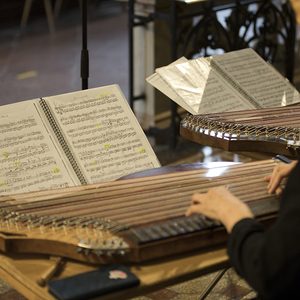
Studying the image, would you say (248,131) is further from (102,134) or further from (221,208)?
(221,208)

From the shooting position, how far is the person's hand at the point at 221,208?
111cm

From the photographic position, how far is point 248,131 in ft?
6.44

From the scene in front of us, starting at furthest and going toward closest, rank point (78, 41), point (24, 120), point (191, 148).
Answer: point (78, 41) < point (191, 148) < point (24, 120)

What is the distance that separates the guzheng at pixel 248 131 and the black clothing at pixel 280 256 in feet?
3.14

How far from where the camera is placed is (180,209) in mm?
1252

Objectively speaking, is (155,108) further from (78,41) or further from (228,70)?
(78,41)

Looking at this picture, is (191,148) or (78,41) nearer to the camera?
(191,148)

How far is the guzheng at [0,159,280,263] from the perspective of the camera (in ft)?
3.70

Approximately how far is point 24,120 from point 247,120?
0.99 metres

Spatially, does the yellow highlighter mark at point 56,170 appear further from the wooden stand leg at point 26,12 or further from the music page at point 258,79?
the wooden stand leg at point 26,12

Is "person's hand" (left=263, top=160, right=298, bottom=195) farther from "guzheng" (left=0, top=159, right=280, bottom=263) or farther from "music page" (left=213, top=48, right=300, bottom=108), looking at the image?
"music page" (left=213, top=48, right=300, bottom=108)

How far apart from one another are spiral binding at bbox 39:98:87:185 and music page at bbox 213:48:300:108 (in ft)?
3.82

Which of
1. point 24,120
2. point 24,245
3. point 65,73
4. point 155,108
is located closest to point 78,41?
point 65,73

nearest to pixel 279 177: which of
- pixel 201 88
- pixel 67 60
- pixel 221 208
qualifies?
pixel 221 208
